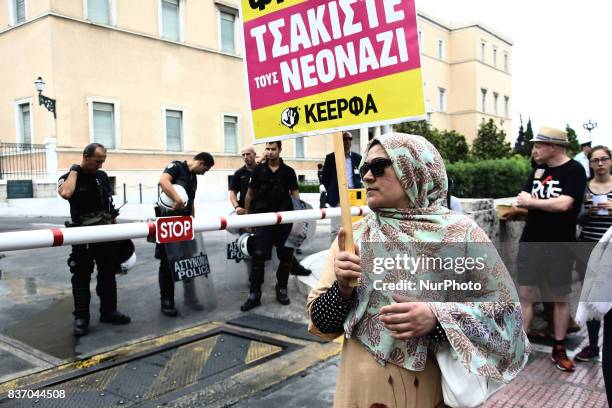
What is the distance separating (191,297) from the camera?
5363mm

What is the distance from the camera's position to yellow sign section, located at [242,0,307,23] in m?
2.65

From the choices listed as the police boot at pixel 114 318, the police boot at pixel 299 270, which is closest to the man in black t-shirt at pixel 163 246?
the police boot at pixel 114 318

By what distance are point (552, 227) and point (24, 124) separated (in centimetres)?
2300

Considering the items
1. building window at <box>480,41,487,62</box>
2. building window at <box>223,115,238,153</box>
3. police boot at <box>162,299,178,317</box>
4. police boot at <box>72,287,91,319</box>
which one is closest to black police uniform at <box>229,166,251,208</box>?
police boot at <box>162,299,178,317</box>

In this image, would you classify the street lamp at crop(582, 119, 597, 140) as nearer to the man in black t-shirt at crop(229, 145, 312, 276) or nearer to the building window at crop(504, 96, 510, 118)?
the man in black t-shirt at crop(229, 145, 312, 276)

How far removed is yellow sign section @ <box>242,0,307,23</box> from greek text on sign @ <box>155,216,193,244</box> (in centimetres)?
182

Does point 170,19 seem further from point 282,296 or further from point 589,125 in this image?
point 282,296

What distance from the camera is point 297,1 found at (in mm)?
2619

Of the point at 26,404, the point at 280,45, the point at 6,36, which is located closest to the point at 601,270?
the point at 280,45

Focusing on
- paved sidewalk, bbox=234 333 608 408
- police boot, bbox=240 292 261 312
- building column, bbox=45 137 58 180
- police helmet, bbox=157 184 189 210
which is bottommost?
paved sidewalk, bbox=234 333 608 408

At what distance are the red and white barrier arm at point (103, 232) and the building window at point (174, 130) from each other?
20.6 metres

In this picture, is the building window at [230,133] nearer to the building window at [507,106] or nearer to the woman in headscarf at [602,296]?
the woman in headscarf at [602,296]

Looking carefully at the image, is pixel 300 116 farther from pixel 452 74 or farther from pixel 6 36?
pixel 452 74

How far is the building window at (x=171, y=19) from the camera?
81.0 ft
